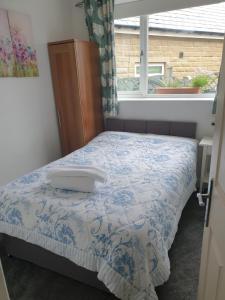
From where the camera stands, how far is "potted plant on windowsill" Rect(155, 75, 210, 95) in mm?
2869

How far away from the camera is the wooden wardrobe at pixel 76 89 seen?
9.33 feet

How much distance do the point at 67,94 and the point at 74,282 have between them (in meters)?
2.23

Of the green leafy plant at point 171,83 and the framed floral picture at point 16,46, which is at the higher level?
the framed floral picture at point 16,46

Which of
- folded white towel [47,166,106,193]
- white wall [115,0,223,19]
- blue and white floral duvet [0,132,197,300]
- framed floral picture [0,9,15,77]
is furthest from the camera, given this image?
white wall [115,0,223,19]

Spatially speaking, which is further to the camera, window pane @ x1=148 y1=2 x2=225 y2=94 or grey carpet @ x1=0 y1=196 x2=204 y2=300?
window pane @ x1=148 y1=2 x2=225 y2=94

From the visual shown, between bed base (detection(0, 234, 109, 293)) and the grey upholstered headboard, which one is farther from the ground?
the grey upholstered headboard

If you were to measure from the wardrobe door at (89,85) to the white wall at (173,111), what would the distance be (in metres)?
0.39

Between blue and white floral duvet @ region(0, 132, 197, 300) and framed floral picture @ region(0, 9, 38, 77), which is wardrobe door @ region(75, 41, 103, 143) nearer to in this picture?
framed floral picture @ region(0, 9, 38, 77)

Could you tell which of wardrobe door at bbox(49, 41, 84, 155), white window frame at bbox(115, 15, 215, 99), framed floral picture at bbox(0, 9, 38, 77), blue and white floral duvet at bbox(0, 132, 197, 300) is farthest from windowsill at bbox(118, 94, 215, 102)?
framed floral picture at bbox(0, 9, 38, 77)

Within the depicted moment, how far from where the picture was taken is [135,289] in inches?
48.3

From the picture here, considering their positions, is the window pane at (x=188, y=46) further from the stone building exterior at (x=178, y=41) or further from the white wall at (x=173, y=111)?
the white wall at (x=173, y=111)

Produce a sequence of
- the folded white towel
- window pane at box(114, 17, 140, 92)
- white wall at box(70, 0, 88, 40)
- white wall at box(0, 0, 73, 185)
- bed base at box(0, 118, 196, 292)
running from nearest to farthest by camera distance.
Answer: bed base at box(0, 118, 196, 292) → the folded white towel → white wall at box(0, 0, 73, 185) → window pane at box(114, 17, 140, 92) → white wall at box(70, 0, 88, 40)

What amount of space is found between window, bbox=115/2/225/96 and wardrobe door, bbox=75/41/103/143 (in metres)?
0.38

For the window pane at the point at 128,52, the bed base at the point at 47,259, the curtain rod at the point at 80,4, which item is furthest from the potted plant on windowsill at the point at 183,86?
the bed base at the point at 47,259
